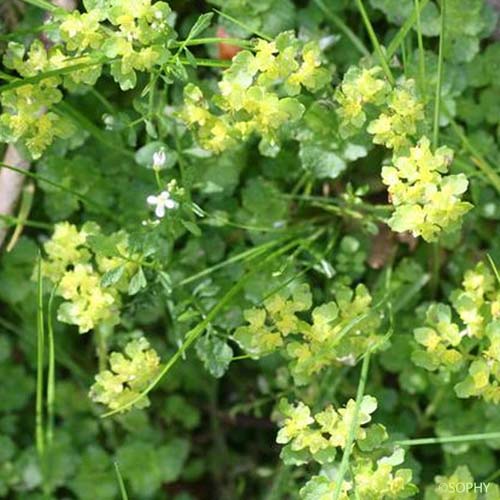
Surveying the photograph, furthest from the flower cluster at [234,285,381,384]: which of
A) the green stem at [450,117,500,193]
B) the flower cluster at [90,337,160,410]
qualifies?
the green stem at [450,117,500,193]

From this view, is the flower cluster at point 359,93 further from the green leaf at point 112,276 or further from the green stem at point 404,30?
the green leaf at point 112,276

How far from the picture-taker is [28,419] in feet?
8.89

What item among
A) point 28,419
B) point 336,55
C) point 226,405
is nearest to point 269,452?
point 226,405

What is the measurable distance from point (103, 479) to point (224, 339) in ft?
2.15

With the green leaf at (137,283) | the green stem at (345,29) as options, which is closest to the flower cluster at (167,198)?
the green leaf at (137,283)

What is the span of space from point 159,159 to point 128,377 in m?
0.45

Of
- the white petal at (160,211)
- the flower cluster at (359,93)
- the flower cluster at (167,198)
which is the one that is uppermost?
the flower cluster at (359,93)

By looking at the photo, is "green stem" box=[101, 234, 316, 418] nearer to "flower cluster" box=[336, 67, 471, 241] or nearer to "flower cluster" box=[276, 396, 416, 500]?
"flower cluster" box=[276, 396, 416, 500]

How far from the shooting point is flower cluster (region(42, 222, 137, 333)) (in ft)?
7.02

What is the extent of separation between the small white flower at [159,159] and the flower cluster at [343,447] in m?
0.53

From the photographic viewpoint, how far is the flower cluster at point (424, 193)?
1.91 metres

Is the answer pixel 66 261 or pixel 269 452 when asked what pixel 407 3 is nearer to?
pixel 66 261

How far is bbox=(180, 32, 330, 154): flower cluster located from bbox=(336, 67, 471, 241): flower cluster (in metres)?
0.08

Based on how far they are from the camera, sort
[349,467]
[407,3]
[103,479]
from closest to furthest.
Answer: [349,467], [407,3], [103,479]
